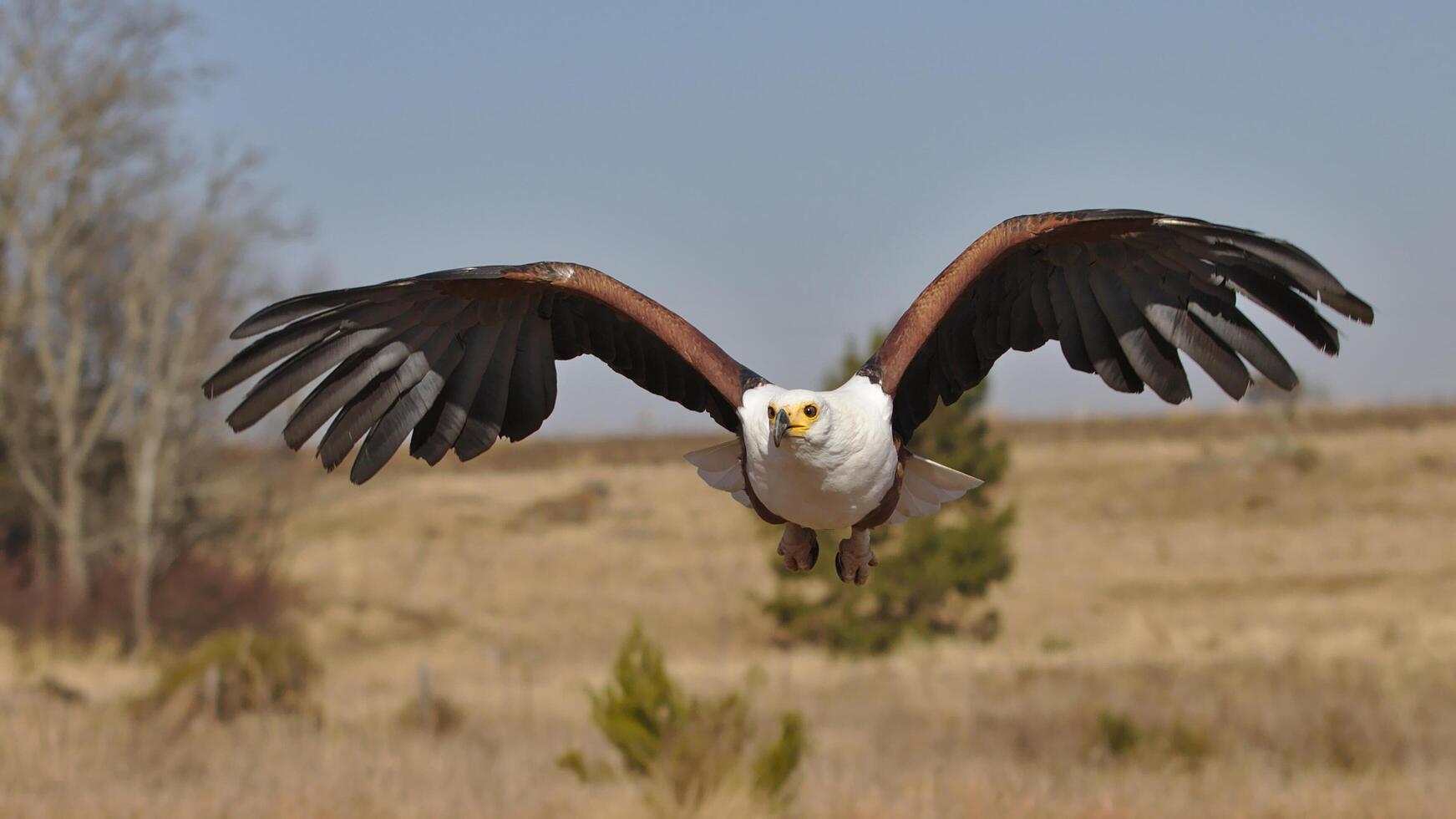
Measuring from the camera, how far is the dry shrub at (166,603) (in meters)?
26.2

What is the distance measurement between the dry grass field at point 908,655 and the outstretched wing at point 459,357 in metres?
5.02

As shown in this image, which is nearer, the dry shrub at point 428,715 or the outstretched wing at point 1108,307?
the outstretched wing at point 1108,307

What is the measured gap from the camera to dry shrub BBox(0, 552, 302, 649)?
1030 inches

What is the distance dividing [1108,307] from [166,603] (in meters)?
24.3

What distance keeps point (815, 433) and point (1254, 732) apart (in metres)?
12.3

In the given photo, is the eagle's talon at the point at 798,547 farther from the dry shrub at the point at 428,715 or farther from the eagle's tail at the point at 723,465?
the dry shrub at the point at 428,715

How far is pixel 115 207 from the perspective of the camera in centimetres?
2573

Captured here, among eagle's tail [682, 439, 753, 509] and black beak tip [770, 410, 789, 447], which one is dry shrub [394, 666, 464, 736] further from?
black beak tip [770, 410, 789, 447]

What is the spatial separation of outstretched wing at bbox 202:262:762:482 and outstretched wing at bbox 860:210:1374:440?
3.25ft

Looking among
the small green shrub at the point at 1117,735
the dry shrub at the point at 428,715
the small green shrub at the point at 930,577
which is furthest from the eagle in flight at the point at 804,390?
the small green shrub at the point at 930,577

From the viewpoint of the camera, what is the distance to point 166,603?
27.8 metres

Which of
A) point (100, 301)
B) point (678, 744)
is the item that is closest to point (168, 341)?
point (100, 301)

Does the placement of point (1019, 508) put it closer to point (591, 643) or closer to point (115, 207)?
point (591, 643)

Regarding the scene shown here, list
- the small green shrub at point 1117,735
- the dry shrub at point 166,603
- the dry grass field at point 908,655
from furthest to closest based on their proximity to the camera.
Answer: the dry shrub at point 166,603, the small green shrub at point 1117,735, the dry grass field at point 908,655
